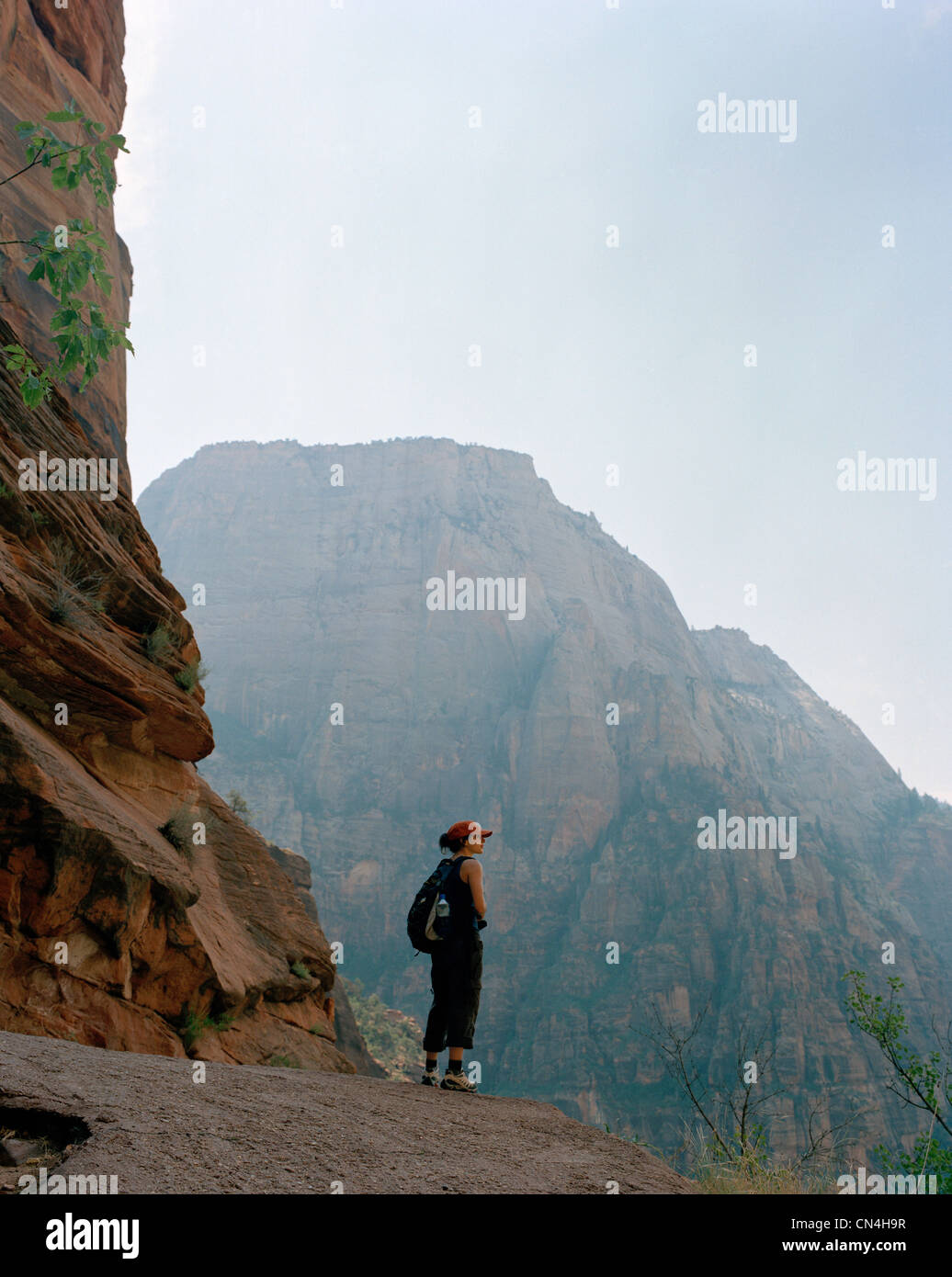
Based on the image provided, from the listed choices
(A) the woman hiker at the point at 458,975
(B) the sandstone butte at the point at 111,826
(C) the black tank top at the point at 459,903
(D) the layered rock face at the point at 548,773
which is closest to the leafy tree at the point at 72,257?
(B) the sandstone butte at the point at 111,826

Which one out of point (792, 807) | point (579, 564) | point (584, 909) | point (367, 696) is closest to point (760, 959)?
point (584, 909)

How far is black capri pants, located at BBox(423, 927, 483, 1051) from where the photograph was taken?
5.99 meters

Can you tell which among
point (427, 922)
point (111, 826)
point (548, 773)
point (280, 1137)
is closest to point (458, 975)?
point (427, 922)

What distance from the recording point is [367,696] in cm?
10350

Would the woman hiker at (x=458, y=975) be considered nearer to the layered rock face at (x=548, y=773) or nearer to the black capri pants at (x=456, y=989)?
the black capri pants at (x=456, y=989)

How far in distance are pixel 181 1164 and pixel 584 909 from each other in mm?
78417

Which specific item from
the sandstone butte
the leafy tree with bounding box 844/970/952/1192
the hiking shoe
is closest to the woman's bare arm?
the hiking shoe

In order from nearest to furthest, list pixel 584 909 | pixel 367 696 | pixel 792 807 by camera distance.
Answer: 1. pixel 584 909
2. pixel 792 807
3. pixel 367 696

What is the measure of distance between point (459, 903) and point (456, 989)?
0.57 m

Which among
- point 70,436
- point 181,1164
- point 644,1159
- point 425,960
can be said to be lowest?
point 425,960

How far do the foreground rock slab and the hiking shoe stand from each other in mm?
965

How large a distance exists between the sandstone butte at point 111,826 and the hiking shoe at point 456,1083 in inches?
99.2

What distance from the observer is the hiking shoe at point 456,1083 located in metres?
5.92
